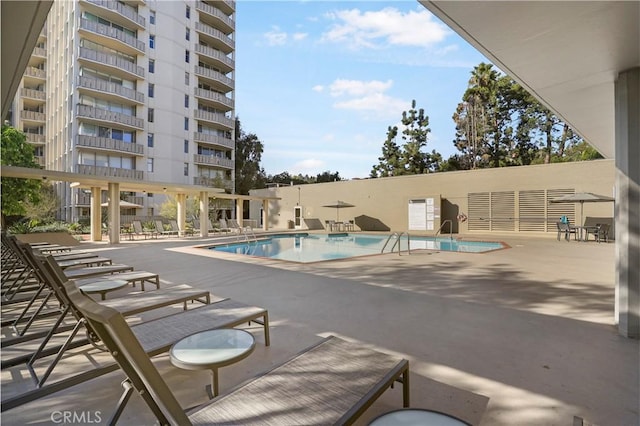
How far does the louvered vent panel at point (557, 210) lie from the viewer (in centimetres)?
1513

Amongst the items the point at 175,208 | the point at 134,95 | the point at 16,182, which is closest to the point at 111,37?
the point at 134,95

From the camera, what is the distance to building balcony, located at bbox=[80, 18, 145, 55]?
2348 centimetres

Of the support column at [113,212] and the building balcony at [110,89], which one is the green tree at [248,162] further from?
the support column at [113,212]

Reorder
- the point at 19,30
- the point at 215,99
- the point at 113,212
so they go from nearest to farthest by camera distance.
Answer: the point at 19,30 → the point at 113,212 → the point at 215,99

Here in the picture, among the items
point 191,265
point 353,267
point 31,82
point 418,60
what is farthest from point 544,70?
point 31,82

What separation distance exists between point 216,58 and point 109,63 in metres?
9.57

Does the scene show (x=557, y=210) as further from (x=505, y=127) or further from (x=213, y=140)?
(x=213, y=140)

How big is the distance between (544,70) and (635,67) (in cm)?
85

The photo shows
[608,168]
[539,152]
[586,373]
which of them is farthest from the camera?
[539,152]

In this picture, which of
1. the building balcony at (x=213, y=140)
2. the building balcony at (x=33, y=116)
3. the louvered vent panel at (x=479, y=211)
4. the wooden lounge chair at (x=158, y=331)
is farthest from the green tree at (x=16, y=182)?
the louvered vent panel at (x=479, y=211)

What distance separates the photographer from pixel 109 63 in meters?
24.2

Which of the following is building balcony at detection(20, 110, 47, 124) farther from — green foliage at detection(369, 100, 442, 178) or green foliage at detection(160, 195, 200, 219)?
green foliage at detection(369, 100, 442, 178)

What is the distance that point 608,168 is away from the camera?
14.0 m

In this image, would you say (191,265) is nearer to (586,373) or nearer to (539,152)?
(586,373)
